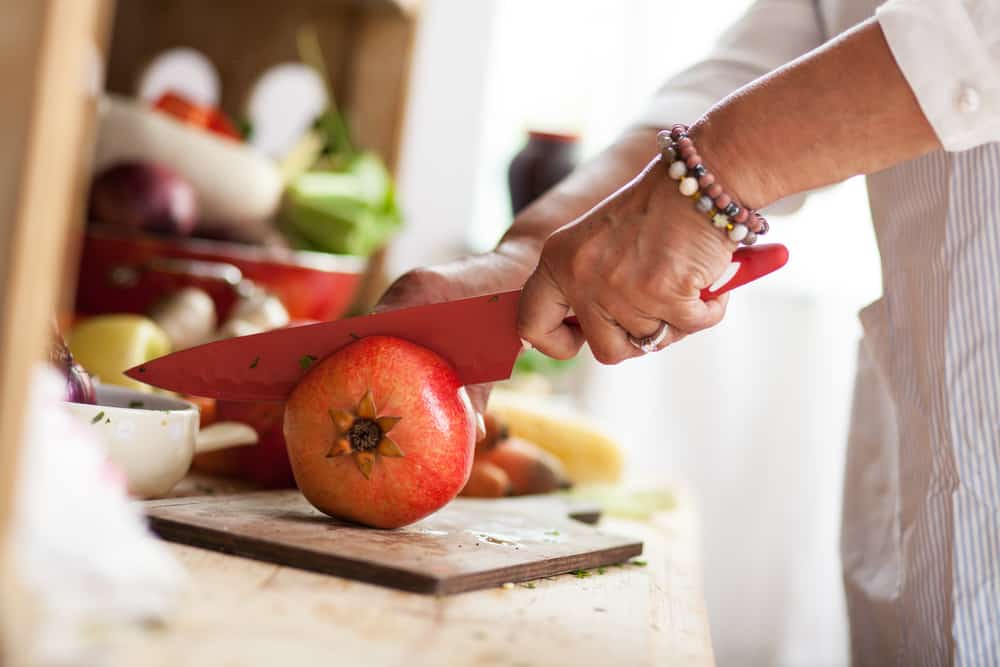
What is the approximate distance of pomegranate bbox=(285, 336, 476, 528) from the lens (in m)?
0.82

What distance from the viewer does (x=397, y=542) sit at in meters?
0.80

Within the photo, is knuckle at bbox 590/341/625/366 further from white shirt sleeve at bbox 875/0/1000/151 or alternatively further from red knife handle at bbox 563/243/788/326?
white shirt sleeve at bbox 875/0/1000/151

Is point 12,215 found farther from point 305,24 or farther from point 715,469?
point 715,469

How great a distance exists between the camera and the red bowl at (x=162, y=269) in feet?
4.58

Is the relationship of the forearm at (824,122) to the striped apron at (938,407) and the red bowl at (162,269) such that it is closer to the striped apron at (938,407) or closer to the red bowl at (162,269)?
the striped apron at (938,407)

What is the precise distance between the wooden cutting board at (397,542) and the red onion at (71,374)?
10 centimetres

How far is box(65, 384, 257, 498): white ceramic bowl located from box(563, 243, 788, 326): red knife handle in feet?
1.36

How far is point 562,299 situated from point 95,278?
0.79 m

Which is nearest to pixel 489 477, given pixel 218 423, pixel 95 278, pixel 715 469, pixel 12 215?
pixel 218 423

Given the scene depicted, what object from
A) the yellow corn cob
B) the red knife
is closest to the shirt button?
the red knife

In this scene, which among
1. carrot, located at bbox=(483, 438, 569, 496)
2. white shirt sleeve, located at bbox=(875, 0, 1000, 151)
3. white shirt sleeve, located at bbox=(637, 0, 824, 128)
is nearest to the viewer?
white shirt sleeve, located at bbox=(875, 0, 1000, 151)

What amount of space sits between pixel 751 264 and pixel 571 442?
68 cm

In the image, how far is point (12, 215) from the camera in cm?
45

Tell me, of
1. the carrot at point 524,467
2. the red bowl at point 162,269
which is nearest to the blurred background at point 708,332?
the red bowl at point 162,269
